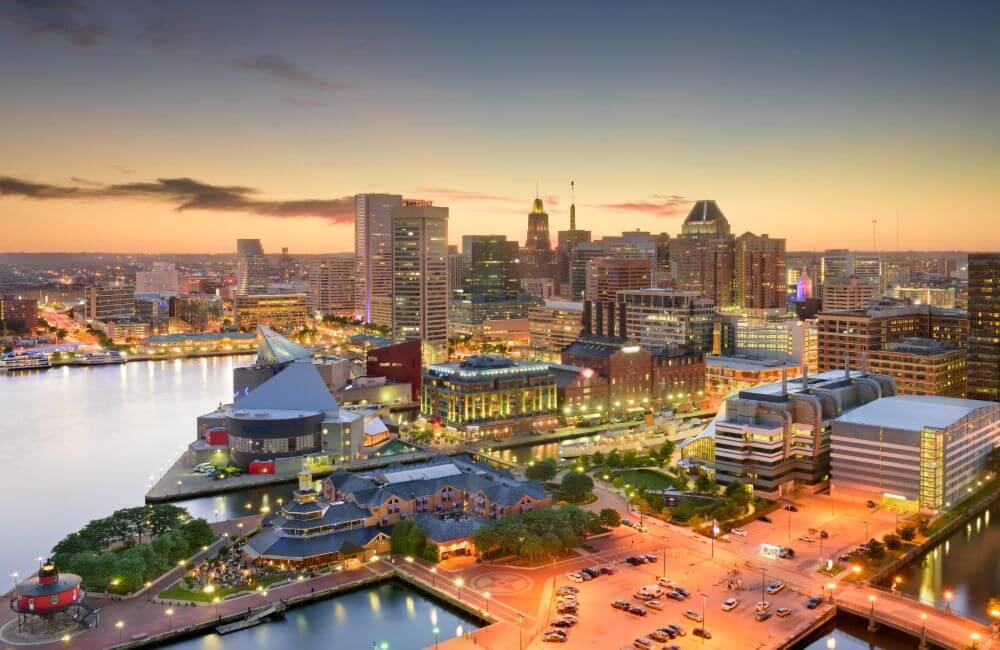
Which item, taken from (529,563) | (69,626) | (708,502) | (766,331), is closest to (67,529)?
(69,626)

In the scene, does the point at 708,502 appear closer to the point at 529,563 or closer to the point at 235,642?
the point at 529,563

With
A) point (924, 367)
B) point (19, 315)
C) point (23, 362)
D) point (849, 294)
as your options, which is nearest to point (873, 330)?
point (924, 367)

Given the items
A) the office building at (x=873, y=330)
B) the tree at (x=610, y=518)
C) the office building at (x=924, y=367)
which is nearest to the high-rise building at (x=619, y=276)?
the office building at (x=873, y=330)

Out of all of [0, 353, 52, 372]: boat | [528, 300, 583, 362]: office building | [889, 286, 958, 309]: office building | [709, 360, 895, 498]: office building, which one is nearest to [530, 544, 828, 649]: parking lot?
[709, 360, 895, 498]: office building

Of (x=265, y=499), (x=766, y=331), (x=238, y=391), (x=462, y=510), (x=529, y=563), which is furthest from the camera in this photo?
(x=766, y=331)

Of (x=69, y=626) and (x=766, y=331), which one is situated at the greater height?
(x=766, y=331)

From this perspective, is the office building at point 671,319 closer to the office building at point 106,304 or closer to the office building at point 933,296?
the office building at point 933,296

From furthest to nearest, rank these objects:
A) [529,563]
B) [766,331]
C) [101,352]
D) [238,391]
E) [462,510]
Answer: [101,352] → [766,331] → [238,391] → [462,510] → [529,563]
